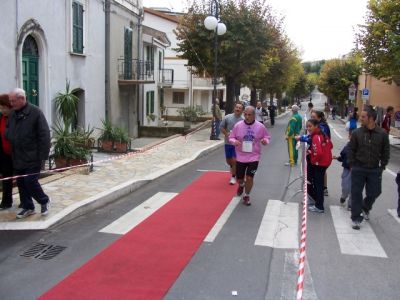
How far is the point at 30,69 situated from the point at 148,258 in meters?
8.95

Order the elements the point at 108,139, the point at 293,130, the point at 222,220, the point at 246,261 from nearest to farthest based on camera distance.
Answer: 1. the point at 246,261
2. the point at 222,220
3. the point at 293,130
4. the point at 108,139

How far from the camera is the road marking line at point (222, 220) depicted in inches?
267

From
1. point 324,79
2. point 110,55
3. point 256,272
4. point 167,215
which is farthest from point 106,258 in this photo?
point 324,79

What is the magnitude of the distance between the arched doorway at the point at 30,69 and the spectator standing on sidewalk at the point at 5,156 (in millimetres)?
5934

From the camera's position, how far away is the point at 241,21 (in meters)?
25.5

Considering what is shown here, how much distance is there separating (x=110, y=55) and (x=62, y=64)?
4.36 m

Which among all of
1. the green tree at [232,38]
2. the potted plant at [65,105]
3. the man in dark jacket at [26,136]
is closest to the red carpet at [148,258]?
the man in dark jacket at [26,136]

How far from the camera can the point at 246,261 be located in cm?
584

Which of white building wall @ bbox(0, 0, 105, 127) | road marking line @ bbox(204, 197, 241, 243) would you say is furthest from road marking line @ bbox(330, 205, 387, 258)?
white building wall @ bbox(0, 0, 105, 127)

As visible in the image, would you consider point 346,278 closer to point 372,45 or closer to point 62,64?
point 62,64

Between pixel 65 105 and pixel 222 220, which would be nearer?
pixel 222 220

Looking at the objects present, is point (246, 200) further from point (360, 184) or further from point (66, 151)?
point (66, 151)

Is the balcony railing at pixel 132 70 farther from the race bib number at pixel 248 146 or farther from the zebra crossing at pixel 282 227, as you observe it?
the race bib number at pixel 248 146

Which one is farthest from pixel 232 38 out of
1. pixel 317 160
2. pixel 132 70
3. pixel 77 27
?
pixel 317 160
